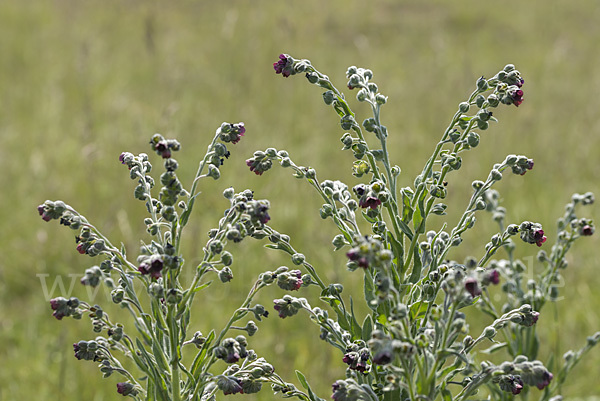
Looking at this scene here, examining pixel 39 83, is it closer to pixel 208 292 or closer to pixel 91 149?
pixel 91 149

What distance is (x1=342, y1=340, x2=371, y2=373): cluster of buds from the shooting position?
146cm

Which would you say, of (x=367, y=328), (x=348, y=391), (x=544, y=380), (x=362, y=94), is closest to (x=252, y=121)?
(x=362, y=94)

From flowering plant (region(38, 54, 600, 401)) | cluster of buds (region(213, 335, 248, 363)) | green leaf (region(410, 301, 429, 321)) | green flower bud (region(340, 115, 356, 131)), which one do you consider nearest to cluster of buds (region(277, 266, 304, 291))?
flowering plant (region(38, 54, 600, 401))

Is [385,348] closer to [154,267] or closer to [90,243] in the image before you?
[154,267]

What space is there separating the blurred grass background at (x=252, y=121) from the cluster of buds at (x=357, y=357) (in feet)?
4.20

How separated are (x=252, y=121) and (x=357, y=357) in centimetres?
509

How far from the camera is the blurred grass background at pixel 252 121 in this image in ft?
12.7

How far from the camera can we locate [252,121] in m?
6.39

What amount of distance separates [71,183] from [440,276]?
4365mm

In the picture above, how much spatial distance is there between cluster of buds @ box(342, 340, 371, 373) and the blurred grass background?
50.4 inches

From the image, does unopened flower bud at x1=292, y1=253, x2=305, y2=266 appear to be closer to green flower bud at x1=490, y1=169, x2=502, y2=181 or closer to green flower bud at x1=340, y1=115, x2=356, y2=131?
green flower bud at x1=340, y1=115, x2=356, y2=131

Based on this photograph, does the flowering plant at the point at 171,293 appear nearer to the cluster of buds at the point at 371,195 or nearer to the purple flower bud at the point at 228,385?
the purple flower bud at the point at 228,385

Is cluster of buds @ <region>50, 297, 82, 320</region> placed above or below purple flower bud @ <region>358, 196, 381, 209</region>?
below

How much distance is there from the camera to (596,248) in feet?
15.3
